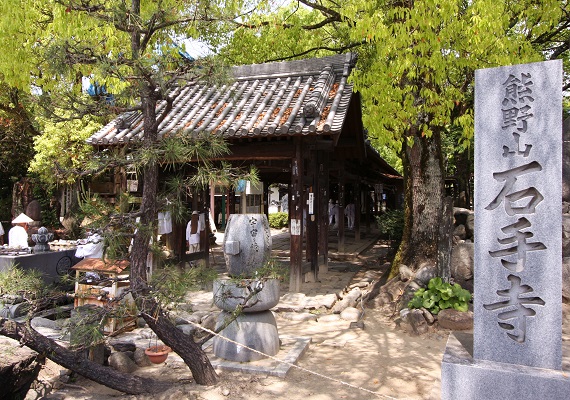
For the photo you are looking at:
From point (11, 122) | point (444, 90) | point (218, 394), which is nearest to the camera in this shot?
point (218, 394)

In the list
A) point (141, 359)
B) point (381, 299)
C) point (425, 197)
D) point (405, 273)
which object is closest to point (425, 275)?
point (405, 273)

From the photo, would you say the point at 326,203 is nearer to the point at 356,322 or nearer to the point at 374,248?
the point at 356,322

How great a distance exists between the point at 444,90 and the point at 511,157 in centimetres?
493

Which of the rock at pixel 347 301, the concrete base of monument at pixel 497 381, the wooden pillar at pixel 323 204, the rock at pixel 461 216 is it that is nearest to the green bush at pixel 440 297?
the rock at pixel 347 301

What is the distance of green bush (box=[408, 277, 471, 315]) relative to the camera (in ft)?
23.9

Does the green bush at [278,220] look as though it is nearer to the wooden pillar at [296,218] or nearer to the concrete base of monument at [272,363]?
the wooden pillar at [296,218]

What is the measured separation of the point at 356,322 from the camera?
7652 mm

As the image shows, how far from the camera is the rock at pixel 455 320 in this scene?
273 inches

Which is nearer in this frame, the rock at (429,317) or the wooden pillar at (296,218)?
the rock at (429,317)

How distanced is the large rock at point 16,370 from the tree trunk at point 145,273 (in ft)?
5.04

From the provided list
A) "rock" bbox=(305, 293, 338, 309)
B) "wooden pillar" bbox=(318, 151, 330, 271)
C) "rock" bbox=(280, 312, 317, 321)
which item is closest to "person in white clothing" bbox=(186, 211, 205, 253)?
"wooden pillar" bbox=(318, 151, 330, 271)

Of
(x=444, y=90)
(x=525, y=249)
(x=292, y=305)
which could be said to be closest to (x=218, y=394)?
(x=525, y=249)

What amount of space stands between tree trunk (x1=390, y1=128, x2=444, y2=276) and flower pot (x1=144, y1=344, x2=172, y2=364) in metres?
5.48

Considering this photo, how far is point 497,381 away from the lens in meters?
3.71
